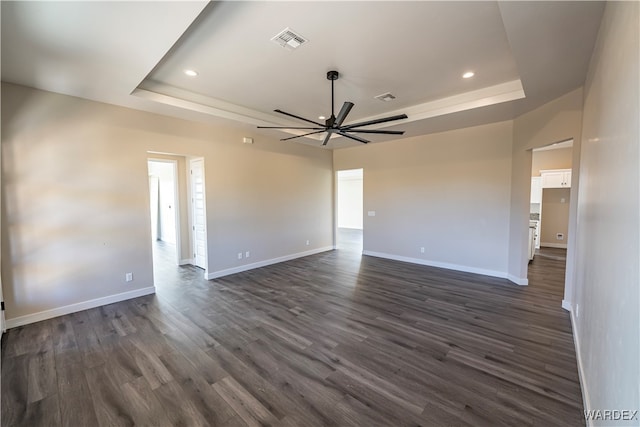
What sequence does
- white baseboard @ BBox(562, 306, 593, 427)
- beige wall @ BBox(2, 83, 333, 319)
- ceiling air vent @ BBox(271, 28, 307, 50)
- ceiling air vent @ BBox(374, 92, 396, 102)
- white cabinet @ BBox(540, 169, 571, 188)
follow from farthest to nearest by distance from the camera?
white cabinet @ BBox(540, 169, 571, 188)
ceiling air vent @ BBox(374, 92, 396, 102)
beige wall @ BBox(2, 83, 333, 319)
ceiling air vent @ BBox(271, 28, 307, 50)
white baseboard @ BBox(562, 306, 593, 427)

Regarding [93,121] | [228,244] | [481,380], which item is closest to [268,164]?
[228,244]

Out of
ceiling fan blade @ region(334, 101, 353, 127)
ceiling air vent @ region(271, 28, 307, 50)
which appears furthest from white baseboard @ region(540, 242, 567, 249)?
ceiling air vent @ region(271, 28, 307, 50)

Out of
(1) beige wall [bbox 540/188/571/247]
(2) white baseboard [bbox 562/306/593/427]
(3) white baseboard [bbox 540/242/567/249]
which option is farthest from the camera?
(3) white baseboard [bbox 540/242/567/249]

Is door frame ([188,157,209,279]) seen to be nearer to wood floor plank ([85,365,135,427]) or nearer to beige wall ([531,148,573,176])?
wood floor plank ([85,365,135,427])

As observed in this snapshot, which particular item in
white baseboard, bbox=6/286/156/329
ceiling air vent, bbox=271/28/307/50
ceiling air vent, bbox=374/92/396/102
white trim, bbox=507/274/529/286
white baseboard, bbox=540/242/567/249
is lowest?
white baseboard, bbox=6/286/156/329

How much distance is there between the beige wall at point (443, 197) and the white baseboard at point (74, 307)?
5.07 metres

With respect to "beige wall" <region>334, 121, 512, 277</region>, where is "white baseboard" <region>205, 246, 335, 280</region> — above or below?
below

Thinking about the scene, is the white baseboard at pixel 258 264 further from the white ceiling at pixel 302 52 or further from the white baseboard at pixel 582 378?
the white baseboard at pixel 582 378

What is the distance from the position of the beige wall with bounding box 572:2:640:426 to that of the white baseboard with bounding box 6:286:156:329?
521cm

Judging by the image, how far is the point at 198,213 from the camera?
210 inches

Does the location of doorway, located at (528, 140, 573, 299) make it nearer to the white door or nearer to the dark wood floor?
the dark wood floor

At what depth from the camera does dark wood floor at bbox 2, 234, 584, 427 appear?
1.92m

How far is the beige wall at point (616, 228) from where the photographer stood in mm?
1090

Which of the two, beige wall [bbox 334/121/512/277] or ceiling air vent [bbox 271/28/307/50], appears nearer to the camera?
ceiling air vent [bbox 271/28/307/50]
